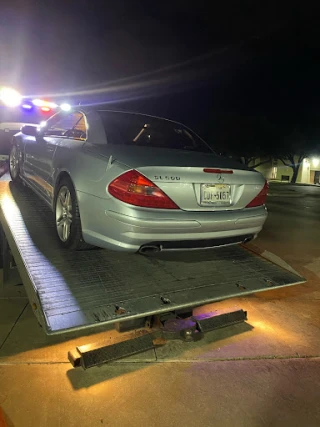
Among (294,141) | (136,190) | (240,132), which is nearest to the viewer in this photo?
(136,190)

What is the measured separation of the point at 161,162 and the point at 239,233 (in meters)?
0.99

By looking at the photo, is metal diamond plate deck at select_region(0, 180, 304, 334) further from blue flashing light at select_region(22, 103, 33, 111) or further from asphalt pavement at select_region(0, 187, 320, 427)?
blue flashing light at select_region(22, 103, 33, 111)

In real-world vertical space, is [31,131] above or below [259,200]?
above

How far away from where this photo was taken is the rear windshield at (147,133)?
3.63 m

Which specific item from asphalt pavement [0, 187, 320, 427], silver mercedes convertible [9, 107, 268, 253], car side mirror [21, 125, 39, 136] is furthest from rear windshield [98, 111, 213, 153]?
asphalt pavement [0, 187, 320, 427]

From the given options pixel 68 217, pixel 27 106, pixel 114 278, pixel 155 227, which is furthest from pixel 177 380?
pixel 27 106

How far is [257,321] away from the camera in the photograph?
3873 mm

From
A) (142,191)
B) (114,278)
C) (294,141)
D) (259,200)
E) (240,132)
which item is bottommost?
(114,278)

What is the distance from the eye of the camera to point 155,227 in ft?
9.32

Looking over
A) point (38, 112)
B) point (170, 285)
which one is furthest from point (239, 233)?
point (38, 112)

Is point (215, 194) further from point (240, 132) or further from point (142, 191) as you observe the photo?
point (240, 132)

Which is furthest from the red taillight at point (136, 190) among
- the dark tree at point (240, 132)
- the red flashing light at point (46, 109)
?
the dark tree at point (240, 132)

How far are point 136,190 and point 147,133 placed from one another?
49.7 inches

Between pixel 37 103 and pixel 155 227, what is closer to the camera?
pixel 155 227
